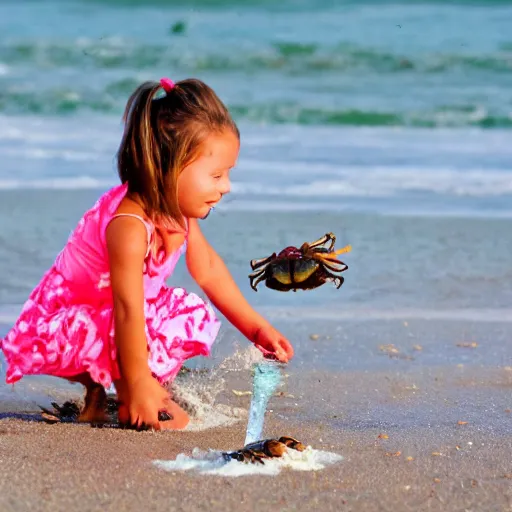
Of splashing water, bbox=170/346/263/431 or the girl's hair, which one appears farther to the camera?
splashing water, bbox=170/346/263/431

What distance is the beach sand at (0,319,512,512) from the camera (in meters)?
2.42

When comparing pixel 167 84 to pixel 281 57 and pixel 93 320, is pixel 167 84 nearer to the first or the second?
pixel 93 320

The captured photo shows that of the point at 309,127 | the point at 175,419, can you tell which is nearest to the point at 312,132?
the point at 309,127

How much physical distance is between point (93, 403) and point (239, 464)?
733mm

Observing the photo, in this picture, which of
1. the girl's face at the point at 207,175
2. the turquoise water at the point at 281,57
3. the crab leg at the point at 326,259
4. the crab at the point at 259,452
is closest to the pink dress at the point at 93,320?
the girl's face at the point at 207,175

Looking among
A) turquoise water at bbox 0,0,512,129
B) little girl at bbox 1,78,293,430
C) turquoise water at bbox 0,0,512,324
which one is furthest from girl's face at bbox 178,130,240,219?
turquoise water at bbox 0,0,512,129

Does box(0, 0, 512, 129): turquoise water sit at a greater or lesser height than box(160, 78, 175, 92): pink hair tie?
greater

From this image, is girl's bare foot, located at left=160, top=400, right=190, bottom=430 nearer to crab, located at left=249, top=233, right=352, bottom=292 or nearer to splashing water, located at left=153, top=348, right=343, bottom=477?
splashing water, located at left=153, top=348, right=343, bottom=477

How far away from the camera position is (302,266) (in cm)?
305

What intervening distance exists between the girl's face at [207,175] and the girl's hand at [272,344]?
1.58 ft

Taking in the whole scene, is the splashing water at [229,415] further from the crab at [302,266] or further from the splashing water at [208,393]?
the crab at [302,266]

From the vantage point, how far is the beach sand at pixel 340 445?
95.3 inches

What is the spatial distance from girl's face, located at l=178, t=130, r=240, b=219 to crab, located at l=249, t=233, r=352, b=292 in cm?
23

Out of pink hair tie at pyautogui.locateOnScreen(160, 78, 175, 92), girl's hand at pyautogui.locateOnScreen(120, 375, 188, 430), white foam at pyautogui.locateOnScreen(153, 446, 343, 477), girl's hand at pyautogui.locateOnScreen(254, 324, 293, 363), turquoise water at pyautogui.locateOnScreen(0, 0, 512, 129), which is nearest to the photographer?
white foam at pyautogui.locateOnScreen(153, 446, 343, 477)
